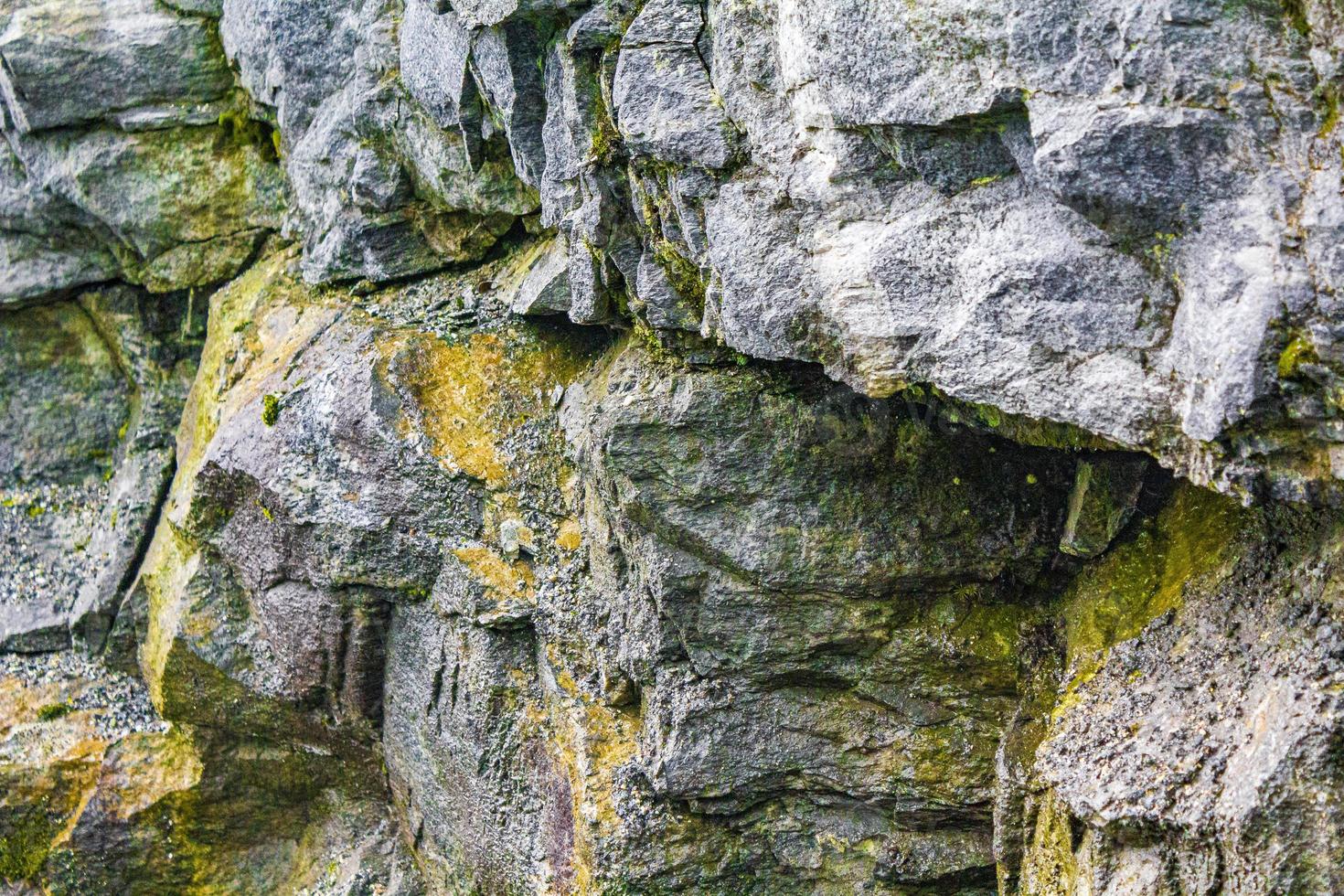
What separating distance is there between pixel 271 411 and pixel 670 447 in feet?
12.6

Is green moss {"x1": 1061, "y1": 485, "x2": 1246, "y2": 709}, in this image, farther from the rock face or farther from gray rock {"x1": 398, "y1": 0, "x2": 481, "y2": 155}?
gray rock {"x1": 398, "y1": 0, "x2": 481, "y2": 155}

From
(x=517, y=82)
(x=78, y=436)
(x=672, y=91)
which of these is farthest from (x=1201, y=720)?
(x=78, y=436)

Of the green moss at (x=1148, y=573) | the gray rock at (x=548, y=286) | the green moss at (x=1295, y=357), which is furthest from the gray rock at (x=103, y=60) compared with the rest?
the green moss at (x=1295, y=357)

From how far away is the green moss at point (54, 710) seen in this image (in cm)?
1168

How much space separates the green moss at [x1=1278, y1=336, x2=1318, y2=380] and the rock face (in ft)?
0.04

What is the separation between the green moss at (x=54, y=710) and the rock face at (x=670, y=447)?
7cm

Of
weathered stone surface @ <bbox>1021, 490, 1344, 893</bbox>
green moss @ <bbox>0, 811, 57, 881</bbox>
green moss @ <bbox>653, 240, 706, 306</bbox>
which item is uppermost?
green moss @ <bbox>653, 240, 706, 306</bbox>

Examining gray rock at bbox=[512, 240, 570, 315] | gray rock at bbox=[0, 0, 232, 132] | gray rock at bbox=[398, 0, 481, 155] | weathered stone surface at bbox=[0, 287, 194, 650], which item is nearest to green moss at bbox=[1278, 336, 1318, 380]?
gray rock at bbox=[512, 240, 570, 315]

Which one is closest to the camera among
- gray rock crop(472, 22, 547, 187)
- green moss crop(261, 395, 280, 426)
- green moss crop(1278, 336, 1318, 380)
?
green moss crop(1278, 336, 1318, 380)

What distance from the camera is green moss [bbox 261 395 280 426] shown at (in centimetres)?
955

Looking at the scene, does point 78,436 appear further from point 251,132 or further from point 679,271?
point 679,271

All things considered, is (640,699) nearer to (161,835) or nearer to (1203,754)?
(1203,754)

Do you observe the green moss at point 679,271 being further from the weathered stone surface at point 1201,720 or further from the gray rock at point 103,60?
the gray rock at point 103,60

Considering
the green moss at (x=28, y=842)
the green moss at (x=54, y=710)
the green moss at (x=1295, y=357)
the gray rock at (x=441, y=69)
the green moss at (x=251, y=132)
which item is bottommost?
the green moss at (x=28, y=842)
